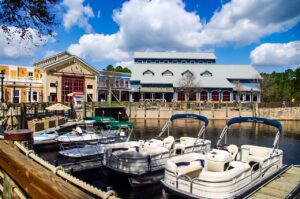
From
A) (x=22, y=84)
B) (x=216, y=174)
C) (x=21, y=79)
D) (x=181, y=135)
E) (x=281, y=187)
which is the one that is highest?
(x=21, y=79)

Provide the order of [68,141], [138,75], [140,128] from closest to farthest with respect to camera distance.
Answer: [68,141] → [140,128] → [138,75]

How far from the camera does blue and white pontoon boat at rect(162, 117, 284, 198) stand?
11828 millimetres

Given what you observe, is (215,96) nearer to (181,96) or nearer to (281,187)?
(181,96)

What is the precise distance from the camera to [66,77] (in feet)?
189

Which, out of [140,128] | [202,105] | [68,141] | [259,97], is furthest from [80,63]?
[259,97]

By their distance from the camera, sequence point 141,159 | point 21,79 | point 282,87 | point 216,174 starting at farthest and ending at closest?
point 282,87 < point 21,79 < point 141,159 < point 216,174

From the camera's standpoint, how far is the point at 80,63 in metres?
60.1

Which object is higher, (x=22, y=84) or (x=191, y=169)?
(x=22, y=84)

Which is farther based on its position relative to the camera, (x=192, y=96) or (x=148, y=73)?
(x=148, y=73)

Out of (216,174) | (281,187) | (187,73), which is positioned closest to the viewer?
(216,174)

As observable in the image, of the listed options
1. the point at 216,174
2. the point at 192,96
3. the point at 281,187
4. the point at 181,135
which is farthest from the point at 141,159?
the point at 192,96

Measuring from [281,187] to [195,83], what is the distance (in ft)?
190

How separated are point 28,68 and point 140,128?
2580 centimetres

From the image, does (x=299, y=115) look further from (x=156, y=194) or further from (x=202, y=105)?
(x=156, y=194)
